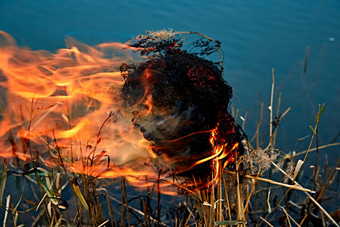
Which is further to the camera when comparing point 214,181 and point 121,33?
point 121,33

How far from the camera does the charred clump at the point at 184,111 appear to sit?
1.24 metres

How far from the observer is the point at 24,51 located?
2.02 m

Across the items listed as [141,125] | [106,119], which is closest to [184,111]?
[141,125]

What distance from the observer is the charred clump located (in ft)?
4.05

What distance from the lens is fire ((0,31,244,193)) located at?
1254mm

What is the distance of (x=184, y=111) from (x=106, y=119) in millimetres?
328

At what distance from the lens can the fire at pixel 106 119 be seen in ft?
4.11

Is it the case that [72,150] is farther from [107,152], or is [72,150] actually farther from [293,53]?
[293,53]

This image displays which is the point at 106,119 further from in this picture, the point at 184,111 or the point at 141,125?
the point at 184,111

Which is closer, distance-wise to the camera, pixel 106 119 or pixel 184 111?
pixel 184 111

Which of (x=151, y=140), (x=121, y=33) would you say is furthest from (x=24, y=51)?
(x=121, y=33)

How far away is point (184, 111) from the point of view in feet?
4.02

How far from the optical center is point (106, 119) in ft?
4.48

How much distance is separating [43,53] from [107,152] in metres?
0.88
